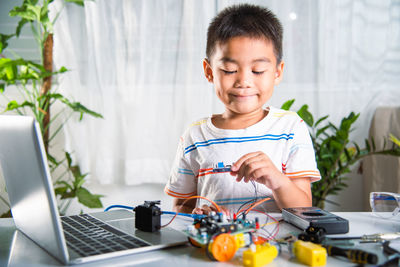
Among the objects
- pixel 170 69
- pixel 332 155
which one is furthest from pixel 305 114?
pixel 170 69

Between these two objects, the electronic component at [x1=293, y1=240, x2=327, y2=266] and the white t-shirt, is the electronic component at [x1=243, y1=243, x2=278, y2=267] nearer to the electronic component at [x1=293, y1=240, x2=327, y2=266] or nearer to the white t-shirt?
the electronic component at [x1=293, y1=240, x2=327, y2=266]

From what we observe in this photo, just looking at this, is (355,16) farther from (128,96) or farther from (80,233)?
(80,233)

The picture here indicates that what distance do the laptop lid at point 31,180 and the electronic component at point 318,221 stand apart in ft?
1.36

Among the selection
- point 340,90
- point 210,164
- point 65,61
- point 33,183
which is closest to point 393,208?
point 210,164

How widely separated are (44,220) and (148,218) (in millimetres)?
197

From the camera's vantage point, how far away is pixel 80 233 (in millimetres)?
752

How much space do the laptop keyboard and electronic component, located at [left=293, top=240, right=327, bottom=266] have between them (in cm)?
24

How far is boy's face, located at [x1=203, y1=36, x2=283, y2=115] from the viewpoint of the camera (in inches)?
42.8

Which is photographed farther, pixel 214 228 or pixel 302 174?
pixel 302 174

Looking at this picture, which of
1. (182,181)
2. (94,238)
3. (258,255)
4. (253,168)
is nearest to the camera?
(258,255)

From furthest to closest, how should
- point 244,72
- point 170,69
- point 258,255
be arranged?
point 170,69 → point 244,72 → point 258,255

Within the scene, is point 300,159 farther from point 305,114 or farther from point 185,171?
point 305,114

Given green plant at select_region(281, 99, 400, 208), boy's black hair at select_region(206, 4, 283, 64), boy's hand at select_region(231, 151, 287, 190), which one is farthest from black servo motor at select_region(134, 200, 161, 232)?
green plant at select_region(281, 99, 400, 208)

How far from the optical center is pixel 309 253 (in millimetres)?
586
